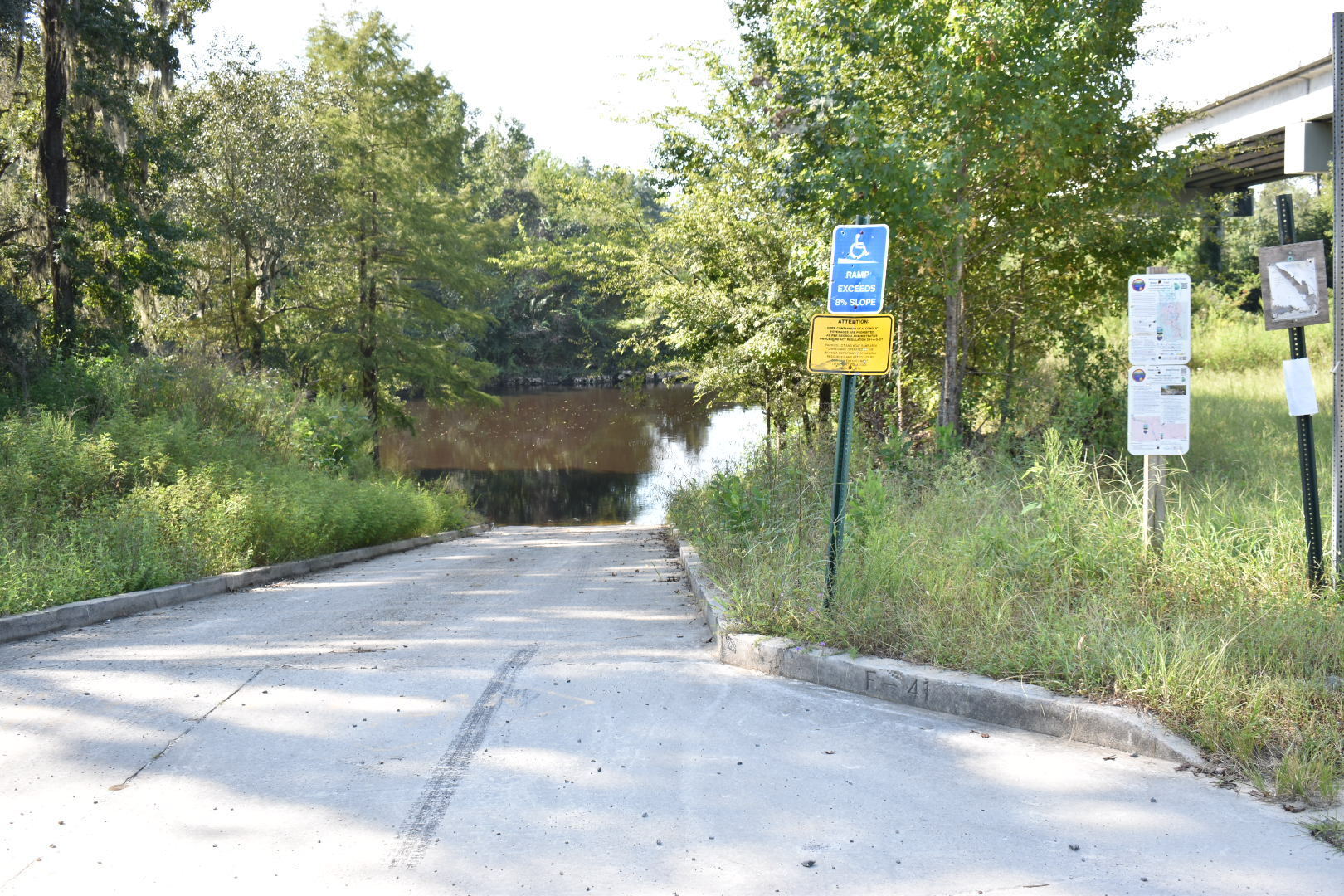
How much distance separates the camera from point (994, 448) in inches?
446

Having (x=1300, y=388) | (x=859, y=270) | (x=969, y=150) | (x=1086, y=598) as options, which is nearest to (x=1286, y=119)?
(x=969, y=150)

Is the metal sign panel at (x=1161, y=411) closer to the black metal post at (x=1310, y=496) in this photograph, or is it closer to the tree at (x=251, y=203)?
the black metal post at (x=1310, y=496)

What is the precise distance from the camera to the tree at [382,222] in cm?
2448

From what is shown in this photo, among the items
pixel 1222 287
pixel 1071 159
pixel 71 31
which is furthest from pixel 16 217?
pixel 1222 287

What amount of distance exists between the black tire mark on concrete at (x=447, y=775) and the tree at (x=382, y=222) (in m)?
20.8

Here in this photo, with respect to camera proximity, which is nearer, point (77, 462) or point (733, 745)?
point (733, 745)

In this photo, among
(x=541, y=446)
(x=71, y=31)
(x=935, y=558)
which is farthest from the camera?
(x=541, y=446)

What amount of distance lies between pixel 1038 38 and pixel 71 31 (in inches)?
552

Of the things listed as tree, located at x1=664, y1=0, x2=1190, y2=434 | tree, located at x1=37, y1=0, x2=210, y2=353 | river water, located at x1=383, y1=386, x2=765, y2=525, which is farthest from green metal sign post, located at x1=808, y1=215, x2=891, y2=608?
river water, located at x1=383, y1=386, x2=765, y2=525

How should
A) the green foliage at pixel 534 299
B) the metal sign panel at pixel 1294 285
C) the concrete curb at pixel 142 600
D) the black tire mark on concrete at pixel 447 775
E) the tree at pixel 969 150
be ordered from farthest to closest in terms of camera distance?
the green foliage at pixel 534 299
the tree at pixel 969 150
the concrete curb at pixel 142 600
the metal sign panel at pixel 1294 285
the black tire mark on concrete at pixel 447 775

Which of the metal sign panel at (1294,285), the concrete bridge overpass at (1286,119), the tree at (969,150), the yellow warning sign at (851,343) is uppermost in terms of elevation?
the concrete bridge overpass at (1286,119)

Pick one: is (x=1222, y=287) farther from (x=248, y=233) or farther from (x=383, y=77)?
(x=248, y=233)

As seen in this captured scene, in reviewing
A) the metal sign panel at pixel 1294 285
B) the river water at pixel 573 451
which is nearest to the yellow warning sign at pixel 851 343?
the metal sign panel at pixel 1294 285

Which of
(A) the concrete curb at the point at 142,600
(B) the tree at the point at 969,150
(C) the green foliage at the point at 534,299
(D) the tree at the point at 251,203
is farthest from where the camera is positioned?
(C) the green foliage at the point at 534,299
